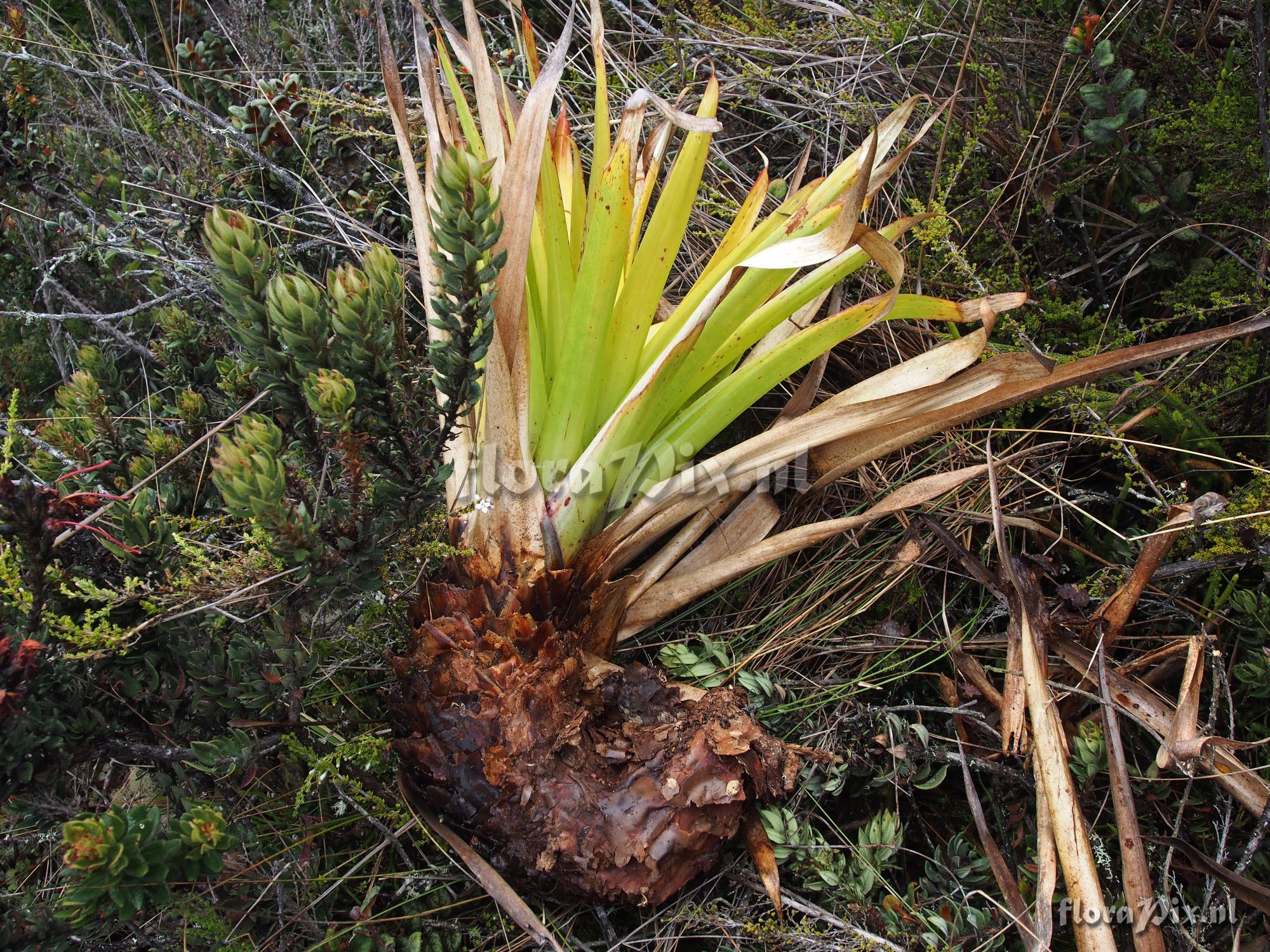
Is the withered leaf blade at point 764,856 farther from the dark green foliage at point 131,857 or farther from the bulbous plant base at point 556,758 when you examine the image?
the dark green foliage at point 131,857

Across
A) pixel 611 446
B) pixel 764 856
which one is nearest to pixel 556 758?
pixel 764 856

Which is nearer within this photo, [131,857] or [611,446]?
[131,857]

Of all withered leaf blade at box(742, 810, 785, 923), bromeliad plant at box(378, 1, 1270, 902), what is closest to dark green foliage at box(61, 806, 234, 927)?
bromeliad plant at box(378, 1, 1270, 902)

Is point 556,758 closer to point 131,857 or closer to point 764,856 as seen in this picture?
point 764,856

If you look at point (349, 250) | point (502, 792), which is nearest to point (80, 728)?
point (502, 792)

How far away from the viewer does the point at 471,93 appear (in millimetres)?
2277

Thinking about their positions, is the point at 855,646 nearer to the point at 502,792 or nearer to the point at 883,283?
the point at 502,792

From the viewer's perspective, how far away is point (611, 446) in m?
1.51

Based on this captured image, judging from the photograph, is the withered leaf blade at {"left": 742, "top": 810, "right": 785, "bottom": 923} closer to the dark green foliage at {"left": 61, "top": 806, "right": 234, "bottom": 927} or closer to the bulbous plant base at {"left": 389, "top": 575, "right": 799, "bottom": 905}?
the bulbous plant base at {"left": 389, "top": 575, "right": 799, "bottom": 905}

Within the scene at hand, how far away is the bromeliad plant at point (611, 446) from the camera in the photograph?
133cm

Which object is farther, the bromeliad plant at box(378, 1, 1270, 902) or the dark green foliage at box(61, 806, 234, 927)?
the bromeliad plant at box(378, 1, 1270, 902)

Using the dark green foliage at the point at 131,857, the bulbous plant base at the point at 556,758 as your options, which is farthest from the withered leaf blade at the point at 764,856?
the dark green foliage at the point at 131,857

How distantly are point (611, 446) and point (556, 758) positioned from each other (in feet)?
1.84

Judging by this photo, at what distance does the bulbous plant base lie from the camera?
1.31 meters
